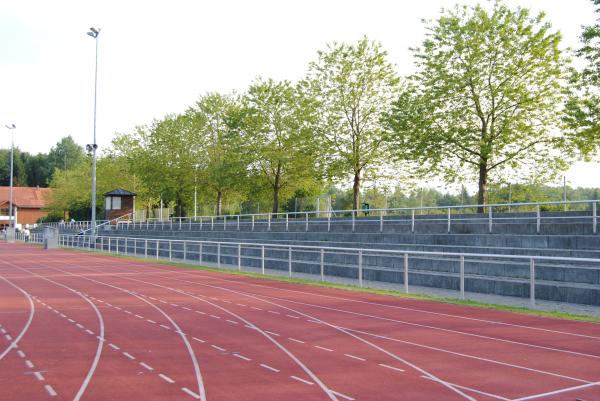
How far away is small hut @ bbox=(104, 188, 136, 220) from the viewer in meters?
53.9

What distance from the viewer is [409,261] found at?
60.7 ft

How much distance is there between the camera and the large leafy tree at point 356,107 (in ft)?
122

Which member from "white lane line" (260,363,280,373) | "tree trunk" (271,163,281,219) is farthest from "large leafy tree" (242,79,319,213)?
"white lane line" (260,363,280,373)

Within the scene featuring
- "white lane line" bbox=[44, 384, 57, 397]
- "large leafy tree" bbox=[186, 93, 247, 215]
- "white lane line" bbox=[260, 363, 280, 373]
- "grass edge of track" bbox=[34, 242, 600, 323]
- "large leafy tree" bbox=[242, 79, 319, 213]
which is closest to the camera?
"white lane line" bbox=[44, 384, 57, 397]

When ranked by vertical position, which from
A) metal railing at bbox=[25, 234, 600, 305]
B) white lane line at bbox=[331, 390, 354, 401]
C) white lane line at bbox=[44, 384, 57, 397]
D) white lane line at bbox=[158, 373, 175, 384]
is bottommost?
white lane line at bbox=[44, 384, 57, 397]

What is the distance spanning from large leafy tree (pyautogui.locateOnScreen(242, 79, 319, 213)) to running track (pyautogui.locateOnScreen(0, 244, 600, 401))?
26.2m

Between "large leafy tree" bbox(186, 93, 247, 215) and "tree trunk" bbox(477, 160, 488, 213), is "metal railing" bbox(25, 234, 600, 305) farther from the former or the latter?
"large leafy tree" bbox(186, 93, 247, 215)

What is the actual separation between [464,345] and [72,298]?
1054 cm

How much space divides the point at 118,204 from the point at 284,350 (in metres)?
47.7

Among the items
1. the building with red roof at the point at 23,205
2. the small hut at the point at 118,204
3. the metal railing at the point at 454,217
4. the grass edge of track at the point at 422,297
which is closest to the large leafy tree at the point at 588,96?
the metal railing at the point at 454,217

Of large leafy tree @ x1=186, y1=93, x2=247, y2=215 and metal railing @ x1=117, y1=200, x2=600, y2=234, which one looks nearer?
metal railing @ x1=117, y1=200, x2=600, y2=234

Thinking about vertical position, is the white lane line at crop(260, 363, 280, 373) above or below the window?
below

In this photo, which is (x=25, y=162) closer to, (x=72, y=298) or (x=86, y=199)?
(x=86, y=199)

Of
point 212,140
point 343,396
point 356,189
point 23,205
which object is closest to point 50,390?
point 343,396
